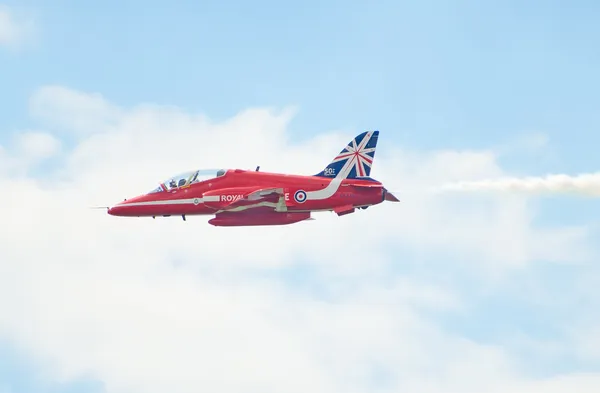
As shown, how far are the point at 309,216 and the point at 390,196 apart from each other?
479cm

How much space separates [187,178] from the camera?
7862cm

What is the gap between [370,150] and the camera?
78.7 meters

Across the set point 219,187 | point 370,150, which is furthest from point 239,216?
point 370,150

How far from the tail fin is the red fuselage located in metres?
0.68

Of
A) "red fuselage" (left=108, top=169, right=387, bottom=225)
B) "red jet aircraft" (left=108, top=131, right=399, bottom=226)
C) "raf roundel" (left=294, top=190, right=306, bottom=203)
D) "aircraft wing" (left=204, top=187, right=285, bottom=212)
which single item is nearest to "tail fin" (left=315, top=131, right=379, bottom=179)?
"red jet aircraft" (left=108, top=131, right=399, bottom=226)

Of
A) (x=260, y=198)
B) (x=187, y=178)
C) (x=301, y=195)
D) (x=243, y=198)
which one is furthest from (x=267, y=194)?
(x=187, y=178)

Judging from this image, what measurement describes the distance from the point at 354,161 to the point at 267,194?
18.1 ft

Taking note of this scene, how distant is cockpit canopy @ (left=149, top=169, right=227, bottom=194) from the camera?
257 feet

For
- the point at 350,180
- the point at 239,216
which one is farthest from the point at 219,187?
the point at 350,180

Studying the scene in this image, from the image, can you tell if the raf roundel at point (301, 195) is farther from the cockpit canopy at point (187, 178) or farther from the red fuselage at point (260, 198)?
the cockpit canopy at point (187, 178)

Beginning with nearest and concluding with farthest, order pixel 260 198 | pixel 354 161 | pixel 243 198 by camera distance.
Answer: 1. pixel 260 198
2. pixel 243 198
3. pixel 354 161

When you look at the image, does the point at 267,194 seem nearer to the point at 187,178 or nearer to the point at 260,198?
the point at 260,198

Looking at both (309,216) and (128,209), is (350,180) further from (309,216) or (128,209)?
(128,209)

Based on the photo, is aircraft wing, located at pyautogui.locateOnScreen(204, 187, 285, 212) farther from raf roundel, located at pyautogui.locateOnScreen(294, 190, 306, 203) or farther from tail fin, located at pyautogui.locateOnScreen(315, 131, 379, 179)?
tail fin, located at pyautogui.locateOnScreen(315, 131, 379, 179)
